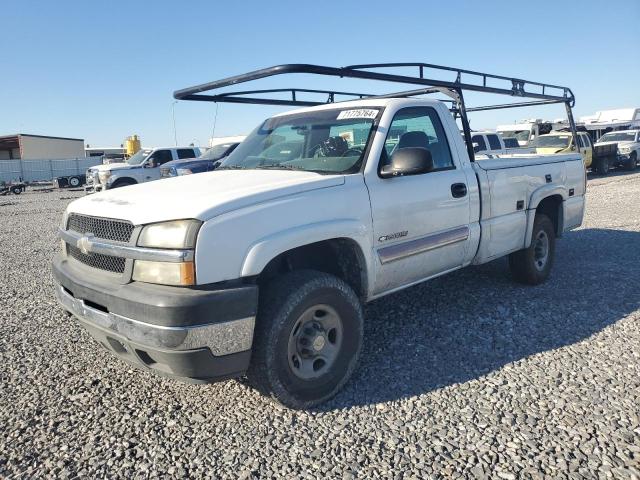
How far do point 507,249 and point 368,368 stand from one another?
2.10 m

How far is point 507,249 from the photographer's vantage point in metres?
4.79

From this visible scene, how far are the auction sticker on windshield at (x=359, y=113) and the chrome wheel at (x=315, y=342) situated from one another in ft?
5.16

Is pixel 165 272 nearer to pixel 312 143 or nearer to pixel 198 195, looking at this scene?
pixel 198 195

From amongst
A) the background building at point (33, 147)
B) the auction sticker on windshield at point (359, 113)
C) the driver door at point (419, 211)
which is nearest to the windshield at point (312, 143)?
the auction sticker on windshield at point (359, 113)

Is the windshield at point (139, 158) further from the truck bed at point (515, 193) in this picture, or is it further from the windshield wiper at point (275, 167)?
the truck bed at point (515, 193)

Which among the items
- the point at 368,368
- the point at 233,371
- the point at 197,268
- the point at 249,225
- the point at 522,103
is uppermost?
the point at 522,103

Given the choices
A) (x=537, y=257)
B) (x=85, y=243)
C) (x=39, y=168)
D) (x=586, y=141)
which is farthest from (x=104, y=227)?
(x=39, y=168)

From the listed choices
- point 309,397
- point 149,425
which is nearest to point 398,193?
point 309,397

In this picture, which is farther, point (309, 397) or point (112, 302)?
point (309, 397)

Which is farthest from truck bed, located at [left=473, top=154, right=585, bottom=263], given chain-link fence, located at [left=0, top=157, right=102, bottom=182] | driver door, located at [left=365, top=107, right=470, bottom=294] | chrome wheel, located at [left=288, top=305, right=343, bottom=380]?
chain-link fence, located at [left=0, top=157, right=102, bottom=182]

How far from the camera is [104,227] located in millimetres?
2982

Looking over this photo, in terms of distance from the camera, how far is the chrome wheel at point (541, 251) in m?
5.43

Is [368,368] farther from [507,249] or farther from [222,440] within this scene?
[507,249]

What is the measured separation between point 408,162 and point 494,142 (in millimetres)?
13926
